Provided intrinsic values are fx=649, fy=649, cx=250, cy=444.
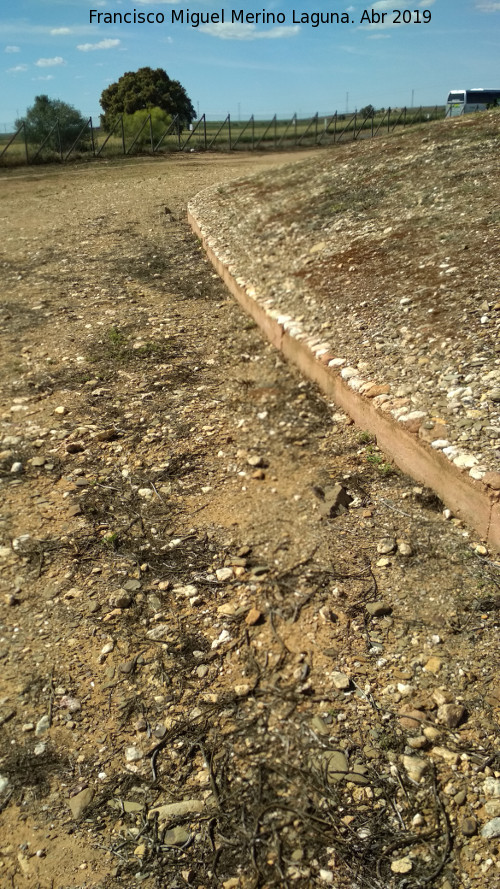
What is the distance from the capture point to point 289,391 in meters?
4.16

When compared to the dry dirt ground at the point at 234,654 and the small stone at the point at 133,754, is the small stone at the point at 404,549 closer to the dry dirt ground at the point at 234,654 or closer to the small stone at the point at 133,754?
the dry dirt ground at the point at 234,654

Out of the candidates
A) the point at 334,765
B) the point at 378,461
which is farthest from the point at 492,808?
the point at 378,461

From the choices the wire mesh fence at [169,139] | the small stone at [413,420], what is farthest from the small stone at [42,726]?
the wire mesh fence at [169,139]

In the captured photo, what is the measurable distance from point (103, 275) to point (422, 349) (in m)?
4.19

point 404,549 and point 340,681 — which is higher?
point 404,549

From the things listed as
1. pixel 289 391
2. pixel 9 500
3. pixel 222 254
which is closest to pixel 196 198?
pixel 222 254

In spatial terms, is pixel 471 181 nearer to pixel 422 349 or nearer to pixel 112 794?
pixel 422 349

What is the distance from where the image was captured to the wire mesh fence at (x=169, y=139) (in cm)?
1942

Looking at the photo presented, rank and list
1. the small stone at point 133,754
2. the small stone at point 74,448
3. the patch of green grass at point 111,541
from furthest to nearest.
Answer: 1. the small stone at point 74,448
2. the patch of green grass at point 111,541
3. the small stone at point 133,754

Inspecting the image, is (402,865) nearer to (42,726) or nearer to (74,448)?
(42,726)

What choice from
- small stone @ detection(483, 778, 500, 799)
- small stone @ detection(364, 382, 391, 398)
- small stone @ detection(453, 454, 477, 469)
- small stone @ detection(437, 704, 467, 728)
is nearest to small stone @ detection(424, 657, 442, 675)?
small stone @ detection(437, 704, 467, 728)

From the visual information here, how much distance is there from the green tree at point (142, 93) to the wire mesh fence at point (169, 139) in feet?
19.0

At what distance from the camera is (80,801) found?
6.10ft

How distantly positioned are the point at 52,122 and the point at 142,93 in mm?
11485
